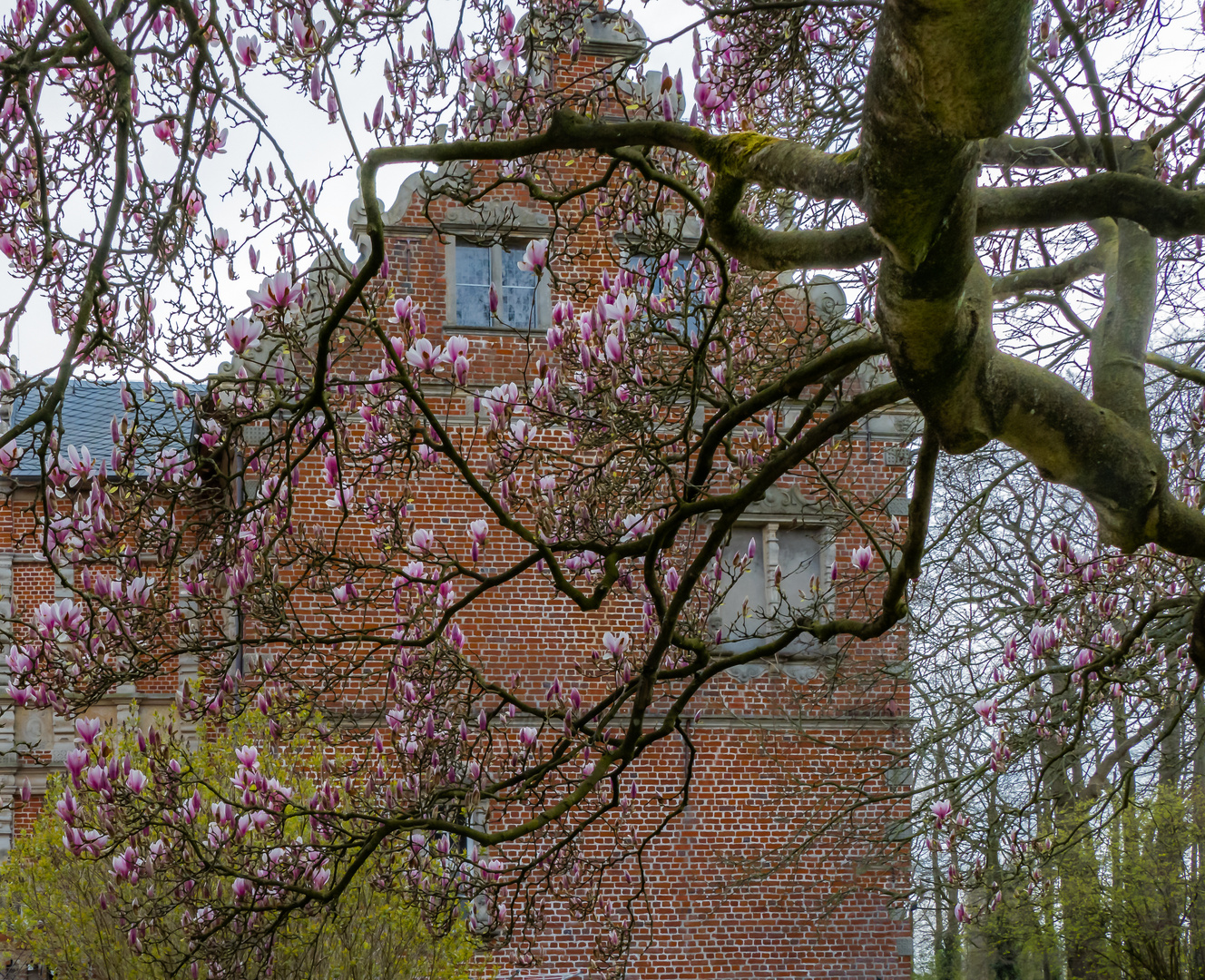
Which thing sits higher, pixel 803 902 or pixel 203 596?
pixel 203 596

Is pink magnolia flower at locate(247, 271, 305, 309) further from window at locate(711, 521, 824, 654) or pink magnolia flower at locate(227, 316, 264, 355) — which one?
window at locate(711, 521, 824, 654)

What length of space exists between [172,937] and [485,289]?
7158mm

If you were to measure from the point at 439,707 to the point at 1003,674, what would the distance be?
41.5 feet

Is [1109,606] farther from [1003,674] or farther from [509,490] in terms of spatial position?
[1003,674]

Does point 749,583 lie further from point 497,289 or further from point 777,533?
point 497,289

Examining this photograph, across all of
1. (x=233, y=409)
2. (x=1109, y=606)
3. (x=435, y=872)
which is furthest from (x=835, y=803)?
(x=233, y=409)

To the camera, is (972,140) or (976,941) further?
(976,941)

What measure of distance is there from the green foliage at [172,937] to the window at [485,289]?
16.8 feet

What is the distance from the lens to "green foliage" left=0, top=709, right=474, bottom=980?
9.52 meters

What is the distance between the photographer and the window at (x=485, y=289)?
13070 millimetres

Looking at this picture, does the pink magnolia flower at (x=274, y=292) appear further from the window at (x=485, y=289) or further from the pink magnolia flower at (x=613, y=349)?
the window at (x=485, y=289)

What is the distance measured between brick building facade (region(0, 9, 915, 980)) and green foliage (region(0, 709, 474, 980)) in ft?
7.82

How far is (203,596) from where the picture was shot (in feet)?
17.0

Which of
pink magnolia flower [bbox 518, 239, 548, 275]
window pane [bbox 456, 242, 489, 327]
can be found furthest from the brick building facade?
pink magnolia flower [bbox 518, 239, 548, 275]
